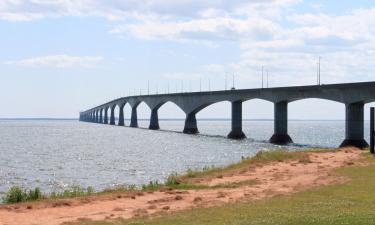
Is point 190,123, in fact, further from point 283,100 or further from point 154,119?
point 283,100

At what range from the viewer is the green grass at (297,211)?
1471 cm

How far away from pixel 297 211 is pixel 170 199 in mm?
5077

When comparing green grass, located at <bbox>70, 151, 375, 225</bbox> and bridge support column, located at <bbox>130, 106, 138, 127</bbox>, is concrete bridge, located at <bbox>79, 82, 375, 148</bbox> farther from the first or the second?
green grass, located at <bbox>70, 151, 375, 225</bbox>

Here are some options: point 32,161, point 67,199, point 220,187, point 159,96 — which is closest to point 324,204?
point 220,187

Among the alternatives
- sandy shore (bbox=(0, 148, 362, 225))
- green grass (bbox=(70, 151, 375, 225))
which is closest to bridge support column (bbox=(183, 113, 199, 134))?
sandy shore (bbox=(0, 148, 362, 225))

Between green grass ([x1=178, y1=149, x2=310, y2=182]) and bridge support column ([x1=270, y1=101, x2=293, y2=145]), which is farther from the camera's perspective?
bridge support column ([x1=270, y1=101, x2=293, y2=145])

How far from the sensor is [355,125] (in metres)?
65.3

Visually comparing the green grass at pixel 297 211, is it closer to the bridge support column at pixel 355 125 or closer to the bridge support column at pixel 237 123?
the bridge support column at pixel 355 125

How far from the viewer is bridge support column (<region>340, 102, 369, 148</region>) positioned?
213 feet

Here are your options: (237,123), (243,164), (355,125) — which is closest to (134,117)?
A: (237,123)

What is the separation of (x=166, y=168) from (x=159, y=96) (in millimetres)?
93745

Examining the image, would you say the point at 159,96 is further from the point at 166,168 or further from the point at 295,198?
the point at 295,198

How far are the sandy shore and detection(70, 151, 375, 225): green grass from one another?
106 centimetres

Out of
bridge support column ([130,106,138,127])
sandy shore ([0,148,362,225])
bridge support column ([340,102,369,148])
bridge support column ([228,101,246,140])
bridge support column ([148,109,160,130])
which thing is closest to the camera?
sandy shore ([0,148,362,225])
